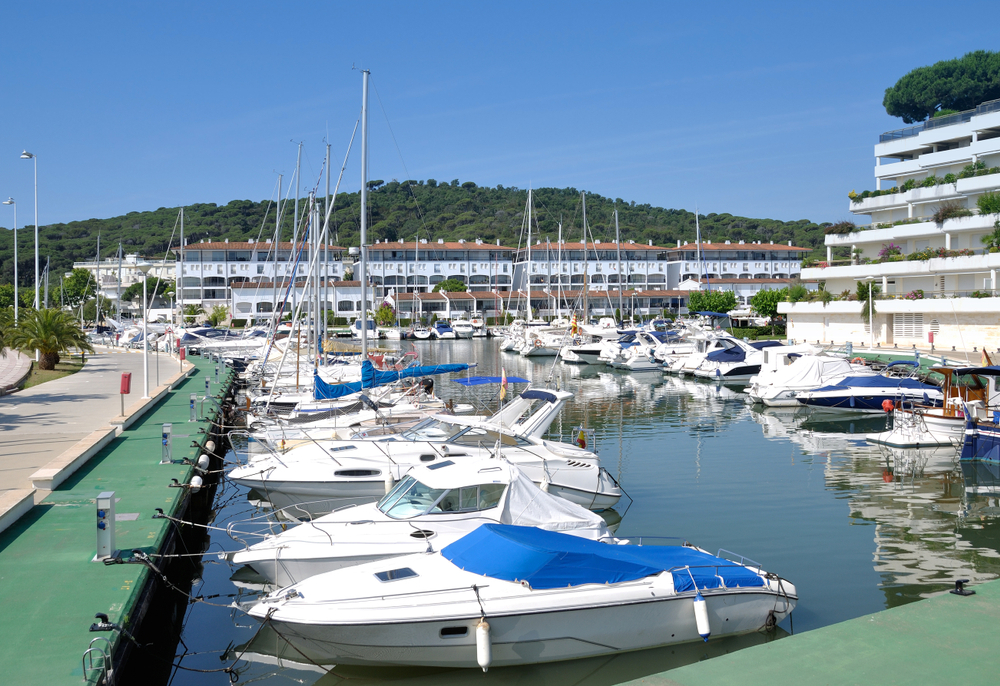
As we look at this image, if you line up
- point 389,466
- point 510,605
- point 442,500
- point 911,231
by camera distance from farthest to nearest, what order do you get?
point 911,231 → point 389,466 → point 442,500 → point 510,605

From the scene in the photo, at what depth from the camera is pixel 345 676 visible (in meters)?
11.6

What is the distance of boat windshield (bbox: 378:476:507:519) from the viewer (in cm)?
1477

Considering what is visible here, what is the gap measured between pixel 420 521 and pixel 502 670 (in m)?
3.78

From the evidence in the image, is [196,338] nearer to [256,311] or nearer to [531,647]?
[256,311]

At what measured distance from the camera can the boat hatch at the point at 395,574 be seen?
11.6 metres

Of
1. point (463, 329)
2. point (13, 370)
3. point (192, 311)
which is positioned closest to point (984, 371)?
point (13, 370)

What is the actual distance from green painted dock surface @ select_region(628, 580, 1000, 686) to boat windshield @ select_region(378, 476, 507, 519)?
6063 mm

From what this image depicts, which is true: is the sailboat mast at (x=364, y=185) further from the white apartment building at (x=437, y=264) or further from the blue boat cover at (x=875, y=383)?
the white apartment building at (x=437, y=264)

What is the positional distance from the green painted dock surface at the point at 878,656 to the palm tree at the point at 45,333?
140 ft

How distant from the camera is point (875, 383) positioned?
38.6 m

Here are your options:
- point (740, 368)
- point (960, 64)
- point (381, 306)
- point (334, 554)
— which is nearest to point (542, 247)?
point (381, 306)

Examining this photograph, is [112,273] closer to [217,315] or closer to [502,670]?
[217,315]

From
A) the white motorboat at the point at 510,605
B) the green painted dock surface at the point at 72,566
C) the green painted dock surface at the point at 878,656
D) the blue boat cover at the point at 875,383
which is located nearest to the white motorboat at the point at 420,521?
the white motorboat at the point at 510,605

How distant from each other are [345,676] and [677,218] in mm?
183688
